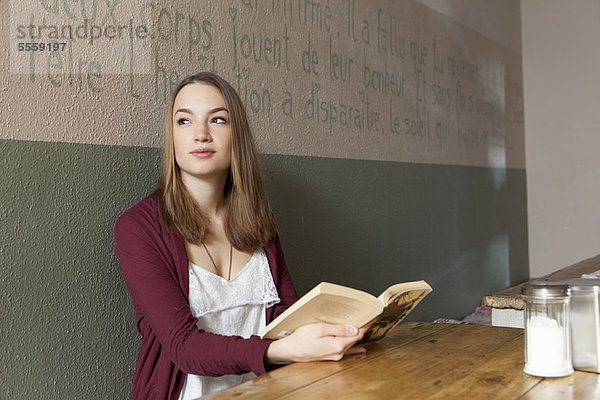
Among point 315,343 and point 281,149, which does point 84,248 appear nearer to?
point 315,343

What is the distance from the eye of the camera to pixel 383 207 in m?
2.94

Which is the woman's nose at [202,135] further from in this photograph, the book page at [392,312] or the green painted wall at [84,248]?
the book page at [392,312]

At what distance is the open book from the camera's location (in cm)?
113

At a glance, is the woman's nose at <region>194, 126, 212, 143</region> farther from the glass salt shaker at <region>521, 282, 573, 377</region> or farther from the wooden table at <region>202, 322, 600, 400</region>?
the glass salt shaker at <region>521, 282, 573, 377</region>

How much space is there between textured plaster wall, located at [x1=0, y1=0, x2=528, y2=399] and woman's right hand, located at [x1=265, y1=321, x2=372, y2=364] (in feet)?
2.00

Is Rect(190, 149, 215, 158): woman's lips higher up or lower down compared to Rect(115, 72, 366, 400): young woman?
higher up

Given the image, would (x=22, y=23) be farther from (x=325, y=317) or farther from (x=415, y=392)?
(x=415, y=392)

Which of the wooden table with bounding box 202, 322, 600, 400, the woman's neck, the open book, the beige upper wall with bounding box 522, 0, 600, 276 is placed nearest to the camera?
the wooden table with bounding box 202, 322, 600, 400

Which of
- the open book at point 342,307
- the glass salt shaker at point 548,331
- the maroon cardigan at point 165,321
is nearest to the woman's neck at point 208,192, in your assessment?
the maroon cardigan at point 165,321

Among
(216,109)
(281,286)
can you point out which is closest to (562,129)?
(281,286)

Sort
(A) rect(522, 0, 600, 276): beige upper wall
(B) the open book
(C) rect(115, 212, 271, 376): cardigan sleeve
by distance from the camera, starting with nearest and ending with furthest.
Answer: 1. (B) the open book
2. (C) rect(115, 212, 271, 376): cardigan sleeve
3. (A) rect(522, 0, 600, 276): beige upper wall

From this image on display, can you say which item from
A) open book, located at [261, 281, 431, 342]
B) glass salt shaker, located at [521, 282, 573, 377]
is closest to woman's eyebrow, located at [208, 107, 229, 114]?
open book, located at [261, 281, 431, 342]

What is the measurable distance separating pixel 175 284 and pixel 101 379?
0.41 m

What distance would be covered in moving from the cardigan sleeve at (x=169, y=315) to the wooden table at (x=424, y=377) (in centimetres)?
12
